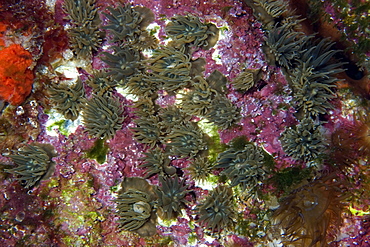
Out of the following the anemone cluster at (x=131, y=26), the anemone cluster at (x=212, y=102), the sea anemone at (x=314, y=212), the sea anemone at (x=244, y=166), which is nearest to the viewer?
the sea anemone at (x=314, y=212)

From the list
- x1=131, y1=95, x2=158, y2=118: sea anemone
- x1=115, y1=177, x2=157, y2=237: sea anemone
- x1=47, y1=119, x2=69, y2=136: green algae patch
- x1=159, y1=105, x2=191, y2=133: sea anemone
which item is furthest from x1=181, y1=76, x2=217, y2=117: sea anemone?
x1=47, y1=119, x2=69, y2=136: green algae patch

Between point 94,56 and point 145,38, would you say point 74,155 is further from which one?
point 145,38

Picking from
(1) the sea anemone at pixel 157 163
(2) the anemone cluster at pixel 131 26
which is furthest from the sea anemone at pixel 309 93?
(2) the anemone cluster at pixel 131 26

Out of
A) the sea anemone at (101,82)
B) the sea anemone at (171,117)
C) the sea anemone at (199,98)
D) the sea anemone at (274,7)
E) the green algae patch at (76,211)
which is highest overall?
the sea anemone at (274,7)

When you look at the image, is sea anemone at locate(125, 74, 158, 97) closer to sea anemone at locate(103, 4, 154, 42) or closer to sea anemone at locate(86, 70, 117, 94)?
Answer: sea anemone at locate(86, 70, 117, 94)

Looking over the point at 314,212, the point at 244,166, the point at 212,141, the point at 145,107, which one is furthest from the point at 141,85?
the point at 314,212

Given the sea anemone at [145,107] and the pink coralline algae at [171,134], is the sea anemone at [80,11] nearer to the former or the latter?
the pink coralline algae at [171,134]
